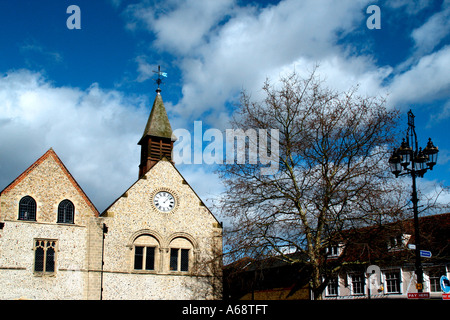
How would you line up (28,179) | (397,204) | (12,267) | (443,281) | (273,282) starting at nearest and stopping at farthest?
(443,281) < (397,204) < (12,267) < (28,179) < (273,282)

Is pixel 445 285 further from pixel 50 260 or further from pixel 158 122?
pixel 158 122

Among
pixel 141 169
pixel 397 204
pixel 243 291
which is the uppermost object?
pixel 141 169

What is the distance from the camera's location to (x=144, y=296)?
2945 centimetres

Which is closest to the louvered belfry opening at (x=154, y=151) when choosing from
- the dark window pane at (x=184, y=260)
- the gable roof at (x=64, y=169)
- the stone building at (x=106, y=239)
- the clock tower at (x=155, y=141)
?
the clock tower at (x=155, y=141)

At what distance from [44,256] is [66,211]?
305 cm

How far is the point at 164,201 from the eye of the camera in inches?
1275

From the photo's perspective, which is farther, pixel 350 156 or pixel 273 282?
pixel 273 282

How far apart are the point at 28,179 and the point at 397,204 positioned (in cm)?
2146

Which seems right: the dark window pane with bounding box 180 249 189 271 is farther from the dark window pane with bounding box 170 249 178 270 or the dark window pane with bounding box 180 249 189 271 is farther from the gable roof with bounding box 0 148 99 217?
the gable roof with bounding box 0 148 99 217

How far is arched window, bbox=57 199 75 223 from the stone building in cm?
6

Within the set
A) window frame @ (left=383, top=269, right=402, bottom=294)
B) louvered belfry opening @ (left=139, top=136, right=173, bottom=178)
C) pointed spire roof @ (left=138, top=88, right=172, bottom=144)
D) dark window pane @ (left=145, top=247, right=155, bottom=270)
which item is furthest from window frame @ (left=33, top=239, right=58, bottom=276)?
window frame @ (left=383, top=269, right=402, bottom=294)

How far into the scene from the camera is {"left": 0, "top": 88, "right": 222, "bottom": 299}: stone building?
26547 mm

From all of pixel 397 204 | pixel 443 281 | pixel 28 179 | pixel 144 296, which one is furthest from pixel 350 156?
pixel 28 179

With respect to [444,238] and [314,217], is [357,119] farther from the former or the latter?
[444,238]
